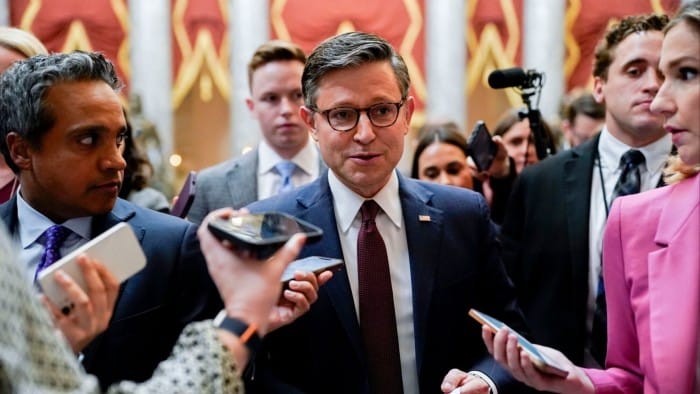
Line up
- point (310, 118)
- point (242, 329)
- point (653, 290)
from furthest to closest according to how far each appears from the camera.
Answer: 1. point (310, 118)
2. point (653, 290)
3. point (242, 329)

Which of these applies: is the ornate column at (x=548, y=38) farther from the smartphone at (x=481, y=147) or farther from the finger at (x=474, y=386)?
the finger at (x=474, y=386)

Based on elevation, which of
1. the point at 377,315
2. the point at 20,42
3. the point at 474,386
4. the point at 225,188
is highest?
the point at 20,42

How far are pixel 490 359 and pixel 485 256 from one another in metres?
0.34

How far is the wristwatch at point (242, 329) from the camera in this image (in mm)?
1649

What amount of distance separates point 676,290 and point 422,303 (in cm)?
80

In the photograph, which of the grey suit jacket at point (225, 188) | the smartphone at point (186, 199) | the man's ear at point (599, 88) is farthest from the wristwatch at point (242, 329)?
the grey suit jacket at point (225, 188)

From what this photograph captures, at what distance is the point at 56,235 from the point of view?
2.38 meters

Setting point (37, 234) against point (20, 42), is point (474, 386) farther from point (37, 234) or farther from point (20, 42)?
point (20, 42)

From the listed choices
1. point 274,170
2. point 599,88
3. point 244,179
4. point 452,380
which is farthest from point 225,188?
point 452,380

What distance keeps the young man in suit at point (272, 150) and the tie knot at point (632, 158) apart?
1592mm

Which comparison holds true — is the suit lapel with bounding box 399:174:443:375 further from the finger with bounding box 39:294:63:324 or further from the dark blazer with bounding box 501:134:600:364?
the finger with bounding box 39:294:63:324

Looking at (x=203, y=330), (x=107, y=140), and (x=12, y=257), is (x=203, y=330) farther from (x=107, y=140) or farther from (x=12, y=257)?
(x=107, y=140)

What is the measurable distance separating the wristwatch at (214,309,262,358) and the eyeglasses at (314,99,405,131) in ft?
3.70

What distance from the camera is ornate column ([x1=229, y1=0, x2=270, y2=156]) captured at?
39.4 feet
